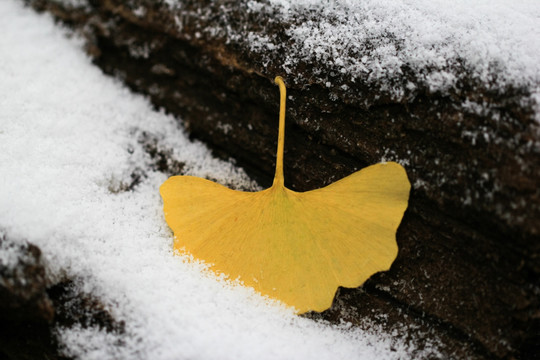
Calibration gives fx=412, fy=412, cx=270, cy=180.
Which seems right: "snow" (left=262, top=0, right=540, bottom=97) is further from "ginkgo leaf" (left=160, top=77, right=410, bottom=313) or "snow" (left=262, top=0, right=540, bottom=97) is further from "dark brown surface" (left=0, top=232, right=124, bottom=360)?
"dark brown surface" (left=0, top=232, right=124, bottom=360)

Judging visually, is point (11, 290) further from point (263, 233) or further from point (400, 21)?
point (400, 21)

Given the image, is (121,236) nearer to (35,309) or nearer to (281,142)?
(35,309)

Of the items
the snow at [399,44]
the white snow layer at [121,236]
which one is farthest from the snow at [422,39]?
the white snow layer at [121,236]

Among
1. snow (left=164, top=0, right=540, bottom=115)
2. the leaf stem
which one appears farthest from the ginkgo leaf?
snow (left=164, top=0, right=540, bottom=115)

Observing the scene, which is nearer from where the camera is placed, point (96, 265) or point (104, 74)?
point (96, 265)

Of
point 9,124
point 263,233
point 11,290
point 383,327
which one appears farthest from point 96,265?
point 383,327

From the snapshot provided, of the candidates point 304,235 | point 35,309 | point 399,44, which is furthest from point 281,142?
point 35,309
